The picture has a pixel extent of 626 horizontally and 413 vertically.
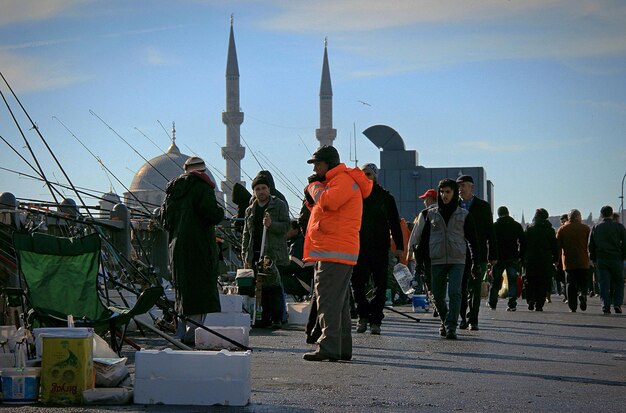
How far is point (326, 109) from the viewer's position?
136 meters

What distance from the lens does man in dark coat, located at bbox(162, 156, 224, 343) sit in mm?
9844

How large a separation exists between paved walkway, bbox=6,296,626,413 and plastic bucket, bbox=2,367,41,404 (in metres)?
0.29

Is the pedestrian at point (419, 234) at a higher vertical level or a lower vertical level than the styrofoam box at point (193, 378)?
higher

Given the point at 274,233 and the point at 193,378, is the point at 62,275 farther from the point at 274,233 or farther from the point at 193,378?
the point at 274,233

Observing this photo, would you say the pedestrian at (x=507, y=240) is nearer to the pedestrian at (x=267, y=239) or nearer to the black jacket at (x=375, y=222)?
the pedestrian at (x=267, y=239)

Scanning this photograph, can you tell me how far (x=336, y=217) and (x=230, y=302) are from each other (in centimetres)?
334

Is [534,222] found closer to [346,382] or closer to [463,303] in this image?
[463,303]

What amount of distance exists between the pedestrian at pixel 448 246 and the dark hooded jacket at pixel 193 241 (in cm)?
275

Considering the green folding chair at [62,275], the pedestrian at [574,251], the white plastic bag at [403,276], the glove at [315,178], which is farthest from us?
the white plastic bag at [403,276]

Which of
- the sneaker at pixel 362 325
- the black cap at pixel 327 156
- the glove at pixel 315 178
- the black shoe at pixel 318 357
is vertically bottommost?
the black shoe at pixel 318 357

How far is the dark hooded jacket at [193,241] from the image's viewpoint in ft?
32.3

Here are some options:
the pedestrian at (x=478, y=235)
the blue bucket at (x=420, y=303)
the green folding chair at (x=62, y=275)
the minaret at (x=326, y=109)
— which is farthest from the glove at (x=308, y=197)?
the minaret at (x=326, y=109)

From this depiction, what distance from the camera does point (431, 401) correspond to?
673cm

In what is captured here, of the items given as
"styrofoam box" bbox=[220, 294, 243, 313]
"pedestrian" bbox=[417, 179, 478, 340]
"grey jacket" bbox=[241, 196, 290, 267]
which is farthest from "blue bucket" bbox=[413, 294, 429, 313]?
"styrofoam box" bbox=[220, 294, 243, 313]
